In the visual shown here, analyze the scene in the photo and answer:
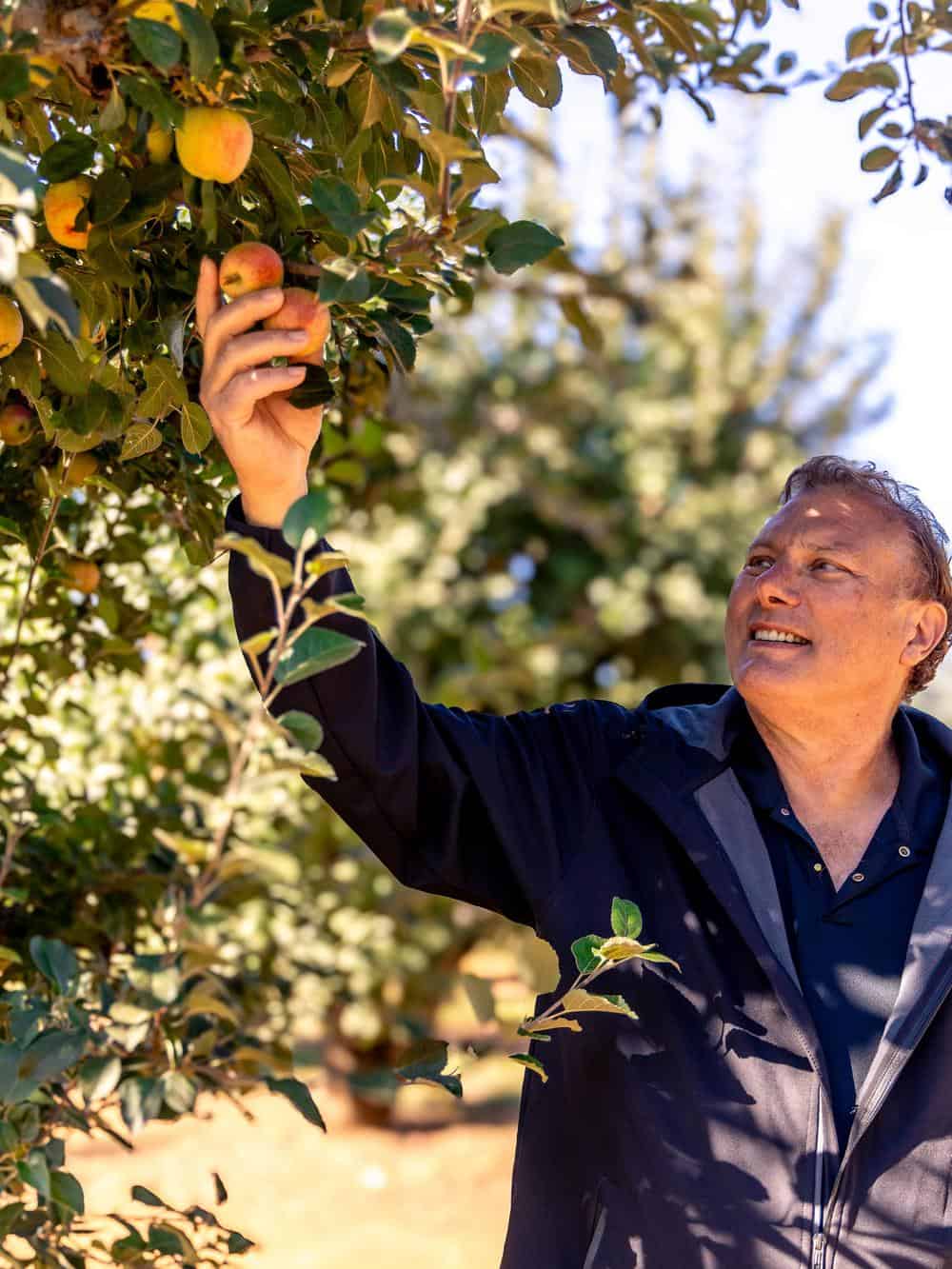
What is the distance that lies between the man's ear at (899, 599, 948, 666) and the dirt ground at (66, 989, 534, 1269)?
3.50 m

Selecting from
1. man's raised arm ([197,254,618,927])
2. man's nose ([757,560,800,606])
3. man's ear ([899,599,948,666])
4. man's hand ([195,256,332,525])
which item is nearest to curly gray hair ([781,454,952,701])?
man's ear ([899,599,948,666])

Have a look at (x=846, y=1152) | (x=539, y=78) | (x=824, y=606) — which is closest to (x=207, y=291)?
→ (x=539, y=78)

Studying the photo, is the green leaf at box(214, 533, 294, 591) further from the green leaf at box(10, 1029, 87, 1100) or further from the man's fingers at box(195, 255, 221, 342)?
the green leaf at box(10, 1029, 87, 1100)

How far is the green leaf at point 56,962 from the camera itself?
1608 millimetres

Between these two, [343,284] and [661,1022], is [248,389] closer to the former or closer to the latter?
[343,284]

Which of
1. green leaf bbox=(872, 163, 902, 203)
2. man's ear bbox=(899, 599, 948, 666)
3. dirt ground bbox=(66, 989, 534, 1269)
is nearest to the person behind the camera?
green leaf bbox=(872, 163, 902, 203)

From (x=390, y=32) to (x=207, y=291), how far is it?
381 mm

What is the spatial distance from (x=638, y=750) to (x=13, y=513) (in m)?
0.85

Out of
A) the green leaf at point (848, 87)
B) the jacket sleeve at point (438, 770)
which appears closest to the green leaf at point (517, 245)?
the jacket sleeve at point (438, 770)

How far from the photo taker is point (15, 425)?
1.71 metres

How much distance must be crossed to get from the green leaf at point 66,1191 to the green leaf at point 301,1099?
0.77 ft

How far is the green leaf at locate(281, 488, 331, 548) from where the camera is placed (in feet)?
3.83

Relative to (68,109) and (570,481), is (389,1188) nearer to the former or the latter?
(570,481)

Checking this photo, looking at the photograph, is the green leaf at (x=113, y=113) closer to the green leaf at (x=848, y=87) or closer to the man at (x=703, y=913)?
the man at (x=703, y=913)
